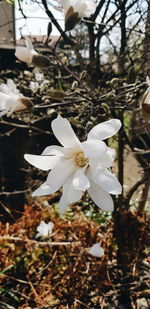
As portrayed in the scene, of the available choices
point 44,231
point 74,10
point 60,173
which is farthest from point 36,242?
point 74,10

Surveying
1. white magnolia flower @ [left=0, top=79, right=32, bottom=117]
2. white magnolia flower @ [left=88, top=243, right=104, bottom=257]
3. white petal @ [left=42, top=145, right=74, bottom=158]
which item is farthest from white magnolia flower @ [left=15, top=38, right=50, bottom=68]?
white magnolia flower @ [left=88, top=243, right=104, bottom=257]

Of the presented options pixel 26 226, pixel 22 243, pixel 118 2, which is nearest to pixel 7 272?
pixel 22 243

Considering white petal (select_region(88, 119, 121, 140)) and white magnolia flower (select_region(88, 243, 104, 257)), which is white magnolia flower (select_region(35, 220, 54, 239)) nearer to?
white magnolia flower (select_region(88, 243, 104, 257))

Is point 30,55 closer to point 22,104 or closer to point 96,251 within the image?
point 22,104

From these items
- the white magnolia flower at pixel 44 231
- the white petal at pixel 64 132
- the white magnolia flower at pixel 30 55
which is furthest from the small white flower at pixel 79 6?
the white magnolia flower at pixel 44 231

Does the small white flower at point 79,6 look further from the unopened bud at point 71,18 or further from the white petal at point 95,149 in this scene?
the white petal at point 95,149
